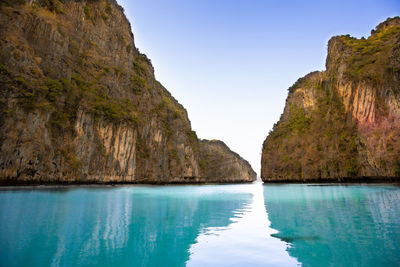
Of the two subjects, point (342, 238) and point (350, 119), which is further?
point (350, 119)

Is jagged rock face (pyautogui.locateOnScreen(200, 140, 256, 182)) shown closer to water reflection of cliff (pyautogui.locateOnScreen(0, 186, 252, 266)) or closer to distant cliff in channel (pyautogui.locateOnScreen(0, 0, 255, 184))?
distant cliff in channel (pyautogui.locateOnScreen(0, 0, 255, 184))

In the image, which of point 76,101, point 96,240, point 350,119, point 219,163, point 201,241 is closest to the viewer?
point 96,240

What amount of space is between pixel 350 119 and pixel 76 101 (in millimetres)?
52455

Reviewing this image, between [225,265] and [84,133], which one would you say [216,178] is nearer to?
[84,133]

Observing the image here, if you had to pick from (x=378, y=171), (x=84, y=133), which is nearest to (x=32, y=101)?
(x=84, y=133)

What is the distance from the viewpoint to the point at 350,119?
157ft

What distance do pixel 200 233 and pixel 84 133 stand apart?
39.3 m

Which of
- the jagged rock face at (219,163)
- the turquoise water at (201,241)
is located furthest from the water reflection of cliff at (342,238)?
the jagged rock face at (219,163)

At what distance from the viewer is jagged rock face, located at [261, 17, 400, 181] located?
3969 centimetres

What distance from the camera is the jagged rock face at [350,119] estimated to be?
3969 centimetres

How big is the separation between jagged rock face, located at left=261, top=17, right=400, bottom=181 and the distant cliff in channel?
119 ft

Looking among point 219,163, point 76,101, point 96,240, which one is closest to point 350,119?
point 76,101

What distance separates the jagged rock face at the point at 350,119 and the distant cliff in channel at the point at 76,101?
119ft

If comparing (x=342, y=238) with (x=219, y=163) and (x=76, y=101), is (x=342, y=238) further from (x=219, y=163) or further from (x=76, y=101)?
(x=219, y=163)
